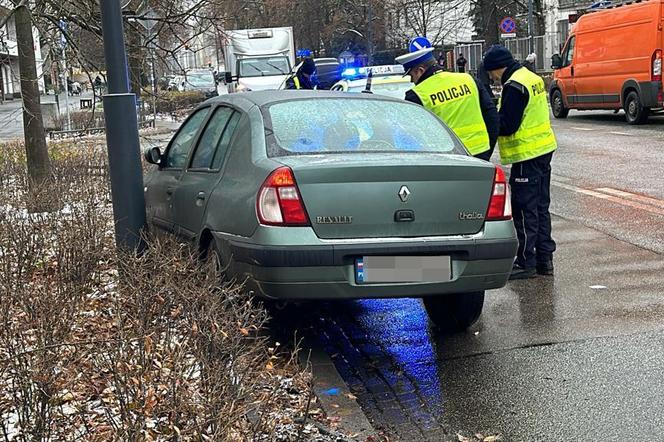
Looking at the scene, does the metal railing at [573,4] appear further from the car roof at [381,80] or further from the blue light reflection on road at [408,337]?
the blue light reflection on road at [408,337]

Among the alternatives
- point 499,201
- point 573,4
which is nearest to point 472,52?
point 573,4

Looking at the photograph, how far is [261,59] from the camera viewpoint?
29.5m

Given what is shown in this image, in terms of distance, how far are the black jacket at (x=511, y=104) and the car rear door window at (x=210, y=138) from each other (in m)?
2.21

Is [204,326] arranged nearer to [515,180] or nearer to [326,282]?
[326,282]

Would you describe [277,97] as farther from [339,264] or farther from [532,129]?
[532,129]

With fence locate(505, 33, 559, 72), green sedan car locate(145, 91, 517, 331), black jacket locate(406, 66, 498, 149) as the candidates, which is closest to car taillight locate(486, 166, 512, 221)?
green sedan car locate(145, 91, 517, 331)

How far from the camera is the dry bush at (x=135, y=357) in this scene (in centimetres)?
299

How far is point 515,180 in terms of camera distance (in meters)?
6.77

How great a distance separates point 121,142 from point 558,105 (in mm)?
19646

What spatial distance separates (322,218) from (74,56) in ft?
21.5

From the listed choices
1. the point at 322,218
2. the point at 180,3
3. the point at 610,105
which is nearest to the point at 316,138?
the point at 322,218

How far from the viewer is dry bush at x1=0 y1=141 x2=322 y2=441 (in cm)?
299

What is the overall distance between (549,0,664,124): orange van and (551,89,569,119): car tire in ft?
0.57

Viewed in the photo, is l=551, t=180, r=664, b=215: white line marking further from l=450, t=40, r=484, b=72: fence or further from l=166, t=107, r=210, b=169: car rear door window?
l=450, t=40, r=484, b=72: fence
